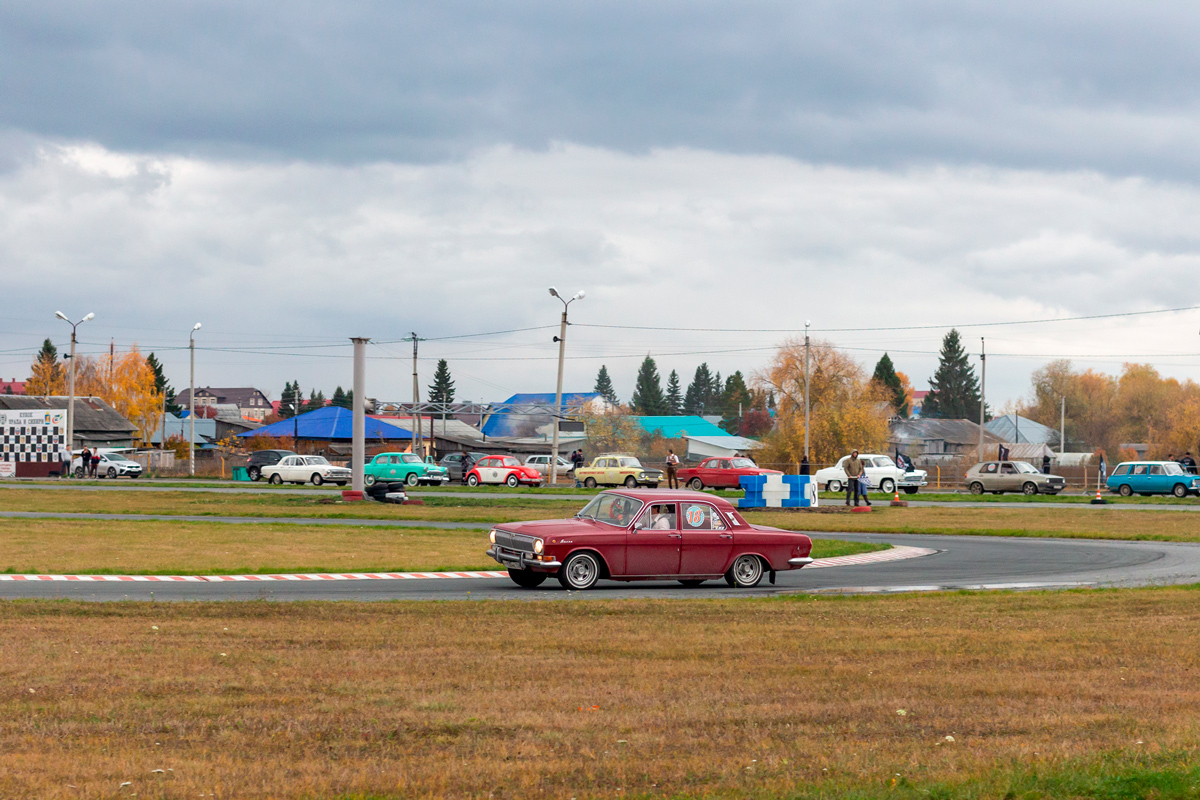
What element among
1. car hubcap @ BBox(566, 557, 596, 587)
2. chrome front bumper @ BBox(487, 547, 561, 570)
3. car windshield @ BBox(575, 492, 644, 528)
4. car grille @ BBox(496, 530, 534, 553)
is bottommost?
car hubcap @ BBox(566, 557, 596, 587)

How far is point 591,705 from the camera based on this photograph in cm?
777

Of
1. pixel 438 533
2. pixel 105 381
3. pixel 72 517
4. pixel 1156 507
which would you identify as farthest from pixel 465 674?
pixel 105 381

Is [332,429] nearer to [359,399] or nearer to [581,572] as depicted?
[359,399]

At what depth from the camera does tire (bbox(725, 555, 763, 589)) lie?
57.9 feet

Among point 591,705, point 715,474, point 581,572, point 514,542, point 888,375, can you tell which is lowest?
point 581,572

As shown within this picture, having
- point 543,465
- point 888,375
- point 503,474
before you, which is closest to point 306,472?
point 503,474

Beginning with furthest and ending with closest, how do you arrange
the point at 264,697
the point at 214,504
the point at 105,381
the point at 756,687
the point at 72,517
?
the point at 105,381 < the point at 214,504 < the point at 72,517 < the point at 756,687 < the point at 264,697

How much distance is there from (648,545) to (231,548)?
954 cm

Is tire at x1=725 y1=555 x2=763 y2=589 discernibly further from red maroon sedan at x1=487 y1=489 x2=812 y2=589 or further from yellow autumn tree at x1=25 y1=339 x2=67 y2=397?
yellow autumn tree at x1=25 y1=339 x2=67 y2=397

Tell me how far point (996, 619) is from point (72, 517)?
25.5 m

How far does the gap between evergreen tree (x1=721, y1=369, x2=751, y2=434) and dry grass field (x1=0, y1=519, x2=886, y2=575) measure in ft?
424

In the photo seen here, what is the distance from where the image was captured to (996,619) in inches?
504

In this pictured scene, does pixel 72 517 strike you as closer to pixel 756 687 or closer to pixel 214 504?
pixel 214 504

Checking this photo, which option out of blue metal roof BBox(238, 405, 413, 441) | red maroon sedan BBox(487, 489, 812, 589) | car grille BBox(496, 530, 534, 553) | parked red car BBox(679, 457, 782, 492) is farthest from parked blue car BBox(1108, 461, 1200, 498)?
blue metal roof BBox(238, 405, 413, 441)
